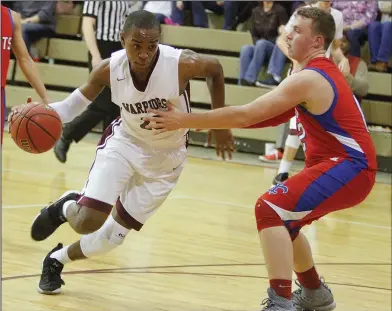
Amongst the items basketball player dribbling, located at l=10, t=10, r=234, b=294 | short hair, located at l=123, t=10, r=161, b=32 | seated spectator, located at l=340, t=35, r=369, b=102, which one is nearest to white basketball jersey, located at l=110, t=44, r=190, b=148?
basketball player dribbling, located at l=10, t=10, r=234, b=294

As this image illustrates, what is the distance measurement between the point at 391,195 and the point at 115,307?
5716 mm

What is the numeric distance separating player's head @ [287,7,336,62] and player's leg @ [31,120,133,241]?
4.21 ft

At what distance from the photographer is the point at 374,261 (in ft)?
22.1

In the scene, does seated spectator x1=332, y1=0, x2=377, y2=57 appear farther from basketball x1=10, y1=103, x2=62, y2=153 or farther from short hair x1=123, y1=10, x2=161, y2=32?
basketball x1=10, y1=103, x2=62, y2=153

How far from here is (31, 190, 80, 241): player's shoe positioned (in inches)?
212

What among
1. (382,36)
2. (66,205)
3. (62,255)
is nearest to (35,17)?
(382,36)

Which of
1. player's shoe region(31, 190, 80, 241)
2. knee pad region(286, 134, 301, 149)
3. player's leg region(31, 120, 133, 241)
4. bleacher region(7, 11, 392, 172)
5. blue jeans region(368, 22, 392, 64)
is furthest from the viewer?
bleacher region(7, 11, 392, 172)

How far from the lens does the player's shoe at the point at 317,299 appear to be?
16.1 ft

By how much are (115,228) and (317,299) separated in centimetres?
123

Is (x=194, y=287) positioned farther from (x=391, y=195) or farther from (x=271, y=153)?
(x=271, y=153)

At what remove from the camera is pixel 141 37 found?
482 cm

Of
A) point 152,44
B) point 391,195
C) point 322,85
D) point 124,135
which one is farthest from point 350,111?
point 391,195

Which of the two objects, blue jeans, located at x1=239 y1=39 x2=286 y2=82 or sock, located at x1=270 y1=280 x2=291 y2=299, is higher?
sock, located at x1=270 y1=280 x2=291 y2=299

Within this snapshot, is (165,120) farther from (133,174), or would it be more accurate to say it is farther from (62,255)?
(62,255)
